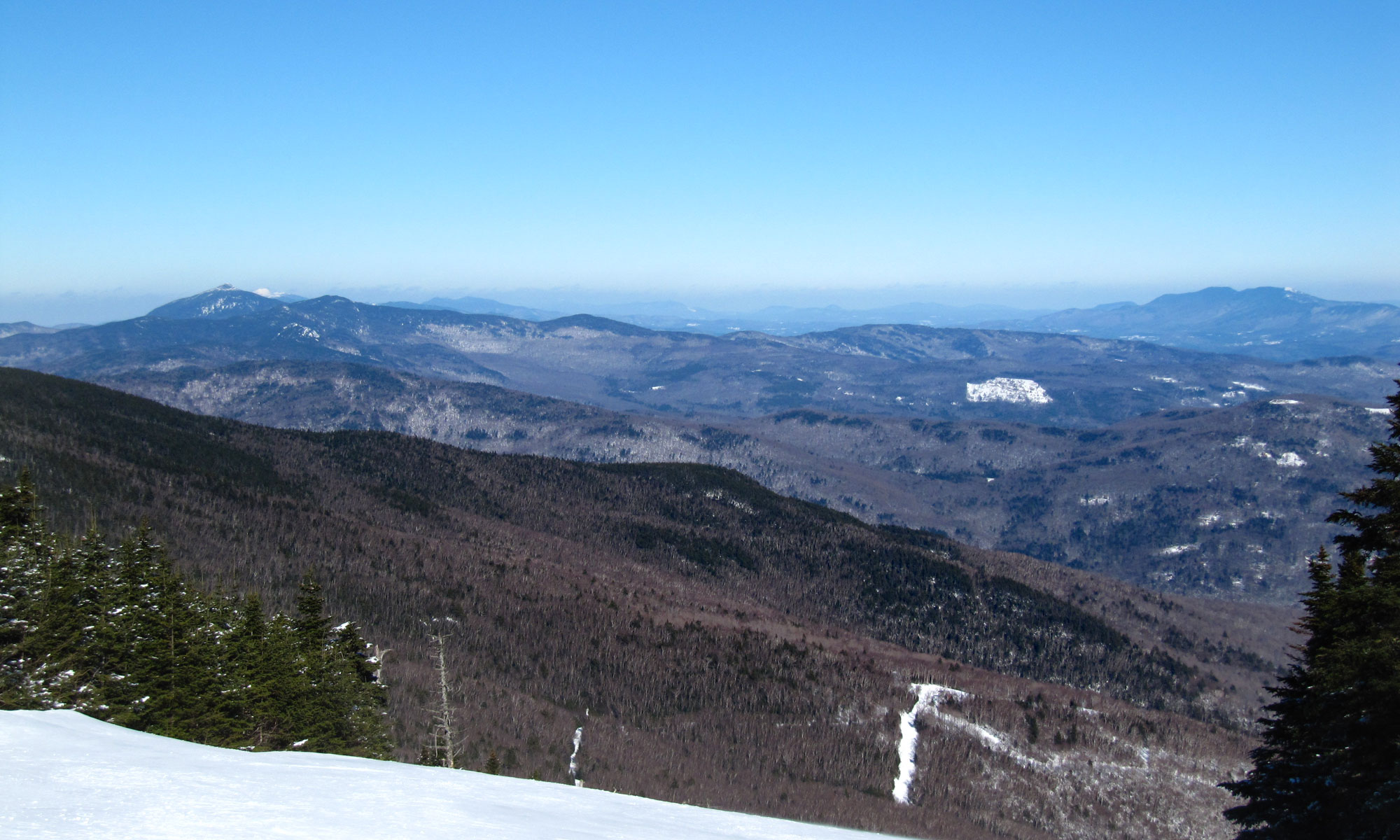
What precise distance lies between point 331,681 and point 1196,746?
125 m

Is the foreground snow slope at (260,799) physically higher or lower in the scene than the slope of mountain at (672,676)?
higher

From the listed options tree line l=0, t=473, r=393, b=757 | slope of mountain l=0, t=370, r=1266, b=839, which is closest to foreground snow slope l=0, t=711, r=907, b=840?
tree line l=0, t=473, r=393, b=757

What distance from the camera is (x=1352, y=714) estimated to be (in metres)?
26.0

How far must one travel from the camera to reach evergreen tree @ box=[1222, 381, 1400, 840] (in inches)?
935

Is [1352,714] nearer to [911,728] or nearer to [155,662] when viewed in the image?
[155,662]

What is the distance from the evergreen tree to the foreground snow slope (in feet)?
55.2

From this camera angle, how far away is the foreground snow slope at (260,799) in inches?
569

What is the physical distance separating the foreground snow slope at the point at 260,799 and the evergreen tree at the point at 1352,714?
16.8 metres

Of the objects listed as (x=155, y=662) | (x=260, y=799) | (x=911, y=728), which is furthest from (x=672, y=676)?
(x=260, y=799)

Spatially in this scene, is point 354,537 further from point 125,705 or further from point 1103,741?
point 1103,741

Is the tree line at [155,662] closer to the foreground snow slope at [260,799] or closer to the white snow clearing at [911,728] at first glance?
the foreground snow slope at [260,799]


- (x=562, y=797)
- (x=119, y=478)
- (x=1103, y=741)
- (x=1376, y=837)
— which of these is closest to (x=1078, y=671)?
(x=1103, y=741)

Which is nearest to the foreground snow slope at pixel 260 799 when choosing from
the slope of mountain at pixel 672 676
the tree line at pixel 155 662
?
the tree line at pixel 155 662

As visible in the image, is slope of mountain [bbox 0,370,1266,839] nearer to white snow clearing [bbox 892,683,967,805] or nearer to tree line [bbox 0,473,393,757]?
white snow clearing [bbox 892,683,967,805]
